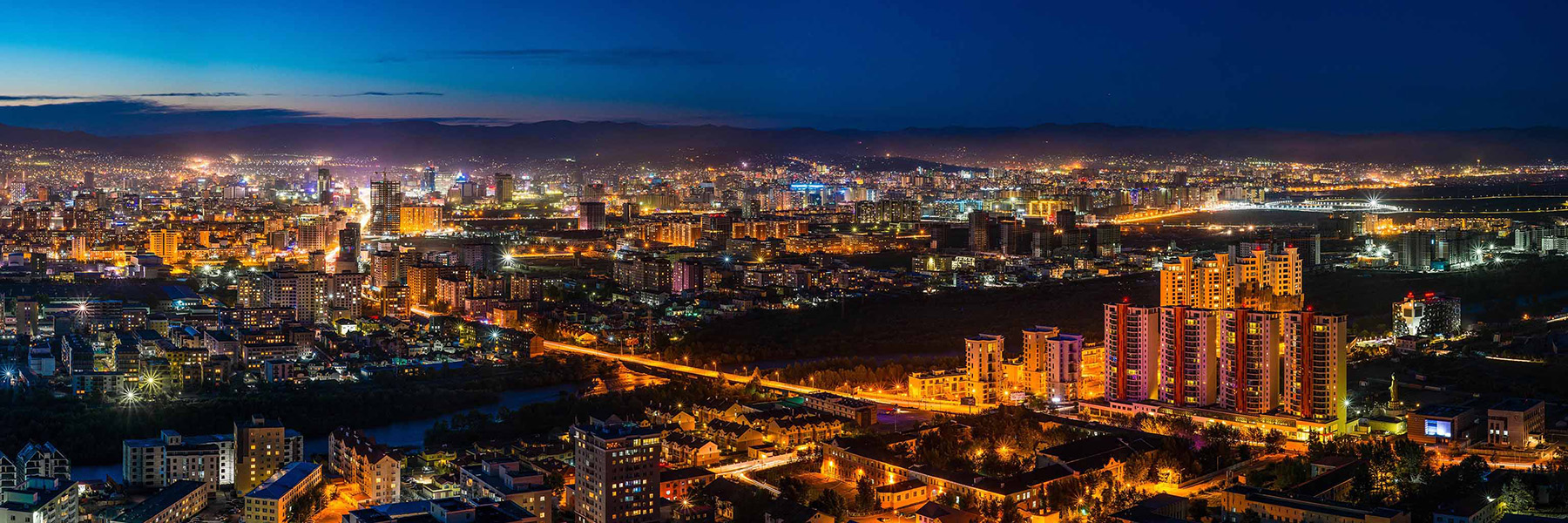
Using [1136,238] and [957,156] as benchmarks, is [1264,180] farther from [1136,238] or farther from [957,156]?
[957,156]

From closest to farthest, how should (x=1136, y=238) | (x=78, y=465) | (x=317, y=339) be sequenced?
(x=78, y=465)
(x=317, y=339)
(x=1136, y=238)

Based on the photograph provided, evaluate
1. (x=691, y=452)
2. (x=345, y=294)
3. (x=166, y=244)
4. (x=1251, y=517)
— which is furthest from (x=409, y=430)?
(x=166, y=244)

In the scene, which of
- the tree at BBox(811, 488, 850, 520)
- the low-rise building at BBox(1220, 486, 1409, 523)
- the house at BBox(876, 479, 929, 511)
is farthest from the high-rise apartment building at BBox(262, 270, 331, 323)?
the low-rise building at BBox(1220, 486, 1409, 523)

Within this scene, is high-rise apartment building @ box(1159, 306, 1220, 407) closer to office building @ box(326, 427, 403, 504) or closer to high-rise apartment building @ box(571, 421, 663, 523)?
high-rise apartment building @ box(571, 421, 663, 523)

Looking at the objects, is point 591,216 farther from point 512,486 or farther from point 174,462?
point 512,486

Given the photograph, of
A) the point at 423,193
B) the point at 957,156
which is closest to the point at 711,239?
the point at 423,193

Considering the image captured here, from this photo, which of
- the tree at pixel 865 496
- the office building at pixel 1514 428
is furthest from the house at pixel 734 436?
the office building at pixel 1514 428
